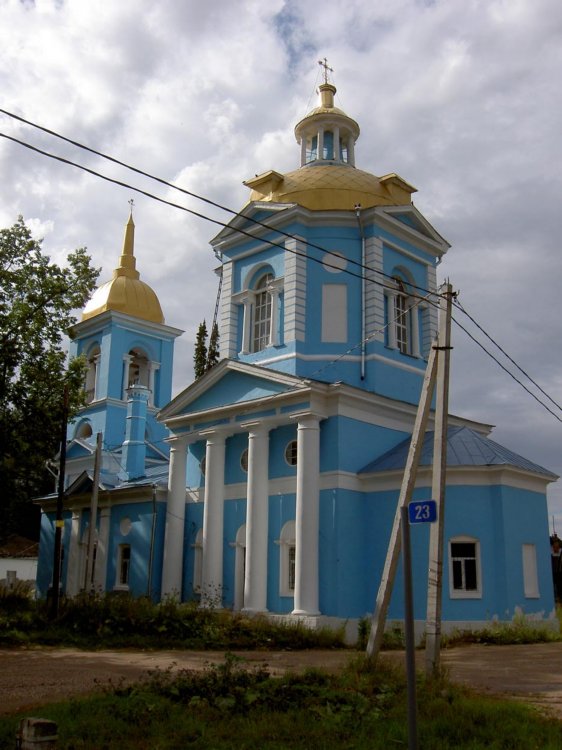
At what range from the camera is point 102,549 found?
26.7m

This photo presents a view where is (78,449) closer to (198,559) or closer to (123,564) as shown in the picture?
(123,564)

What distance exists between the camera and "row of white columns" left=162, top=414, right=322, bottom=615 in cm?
1903

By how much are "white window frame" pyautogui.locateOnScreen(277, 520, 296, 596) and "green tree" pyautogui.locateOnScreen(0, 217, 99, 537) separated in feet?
22.3

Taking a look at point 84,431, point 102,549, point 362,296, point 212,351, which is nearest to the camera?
point 362,296

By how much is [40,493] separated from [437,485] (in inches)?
1198

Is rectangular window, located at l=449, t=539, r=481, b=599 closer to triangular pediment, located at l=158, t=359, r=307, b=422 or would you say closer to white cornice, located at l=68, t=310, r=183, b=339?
triangular pediment, located at l=158, t=359, r=307, b=422

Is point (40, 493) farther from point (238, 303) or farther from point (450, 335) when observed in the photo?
point (450, 335)

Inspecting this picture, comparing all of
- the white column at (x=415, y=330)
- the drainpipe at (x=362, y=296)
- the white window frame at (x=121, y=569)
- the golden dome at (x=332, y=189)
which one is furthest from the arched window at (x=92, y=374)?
the white column at (x=415, y=330)

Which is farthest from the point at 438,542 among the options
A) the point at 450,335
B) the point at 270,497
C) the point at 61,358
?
the point at 61,358

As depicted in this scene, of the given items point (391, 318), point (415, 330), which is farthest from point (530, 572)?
point (391, 318)

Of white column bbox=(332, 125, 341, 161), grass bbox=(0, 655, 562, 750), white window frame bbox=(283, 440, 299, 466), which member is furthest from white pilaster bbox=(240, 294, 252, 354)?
grass bbox=(0, 655, 562, 750)

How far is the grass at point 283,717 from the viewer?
698 cm

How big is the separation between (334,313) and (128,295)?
14736 millimetres

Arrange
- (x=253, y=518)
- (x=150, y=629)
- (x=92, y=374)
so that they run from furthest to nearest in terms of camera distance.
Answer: (x=92, y=374) → (x=253, y=518) → (x=150, y=629)
